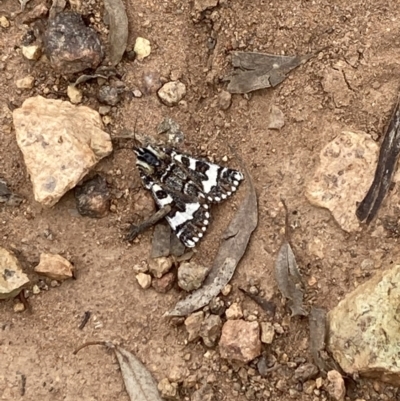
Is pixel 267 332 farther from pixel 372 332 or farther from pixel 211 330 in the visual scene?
pixel 372 332

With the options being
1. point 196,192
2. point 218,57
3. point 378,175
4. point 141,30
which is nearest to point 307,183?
point 378,175

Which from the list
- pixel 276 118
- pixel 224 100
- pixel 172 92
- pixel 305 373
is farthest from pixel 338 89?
pixel 305 373

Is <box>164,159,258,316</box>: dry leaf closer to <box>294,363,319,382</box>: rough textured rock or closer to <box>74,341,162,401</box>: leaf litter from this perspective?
<box>74,341,162,401</box>: leaf litter

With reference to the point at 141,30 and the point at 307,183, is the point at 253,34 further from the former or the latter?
the point at 307,183

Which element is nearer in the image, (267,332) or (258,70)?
(267,332)

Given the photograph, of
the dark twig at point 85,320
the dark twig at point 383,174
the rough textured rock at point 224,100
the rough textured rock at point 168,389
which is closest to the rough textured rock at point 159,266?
the dark twig at point 85,320
